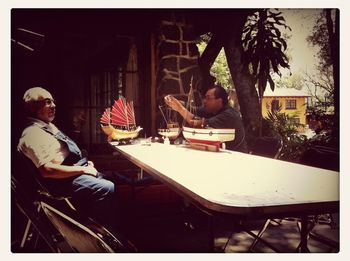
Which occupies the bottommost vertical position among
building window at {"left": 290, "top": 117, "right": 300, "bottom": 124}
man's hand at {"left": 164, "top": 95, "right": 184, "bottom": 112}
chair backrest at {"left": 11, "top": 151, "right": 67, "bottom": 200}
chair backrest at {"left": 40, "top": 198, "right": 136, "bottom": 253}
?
chair backrest at {"left": 40, "top": 198, "right": 136, "bottom": 253}

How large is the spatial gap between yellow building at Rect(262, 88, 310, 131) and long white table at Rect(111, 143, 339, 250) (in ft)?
3.37

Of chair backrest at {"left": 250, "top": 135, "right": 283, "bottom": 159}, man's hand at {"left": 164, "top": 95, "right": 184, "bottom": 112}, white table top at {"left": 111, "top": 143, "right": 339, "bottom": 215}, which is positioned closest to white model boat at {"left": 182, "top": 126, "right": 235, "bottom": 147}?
white table top at {"left": 111, "top": 143, "right": 339, "bottom": 215}

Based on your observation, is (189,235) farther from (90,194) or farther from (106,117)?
(106,117)

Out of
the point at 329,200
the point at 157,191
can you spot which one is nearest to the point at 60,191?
the point at 157,191

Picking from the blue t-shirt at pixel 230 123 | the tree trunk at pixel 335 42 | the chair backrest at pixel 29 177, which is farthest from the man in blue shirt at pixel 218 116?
the chair backrest at pixel 29 177

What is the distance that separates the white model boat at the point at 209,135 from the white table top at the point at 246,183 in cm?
26

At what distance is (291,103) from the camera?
11.7 feet

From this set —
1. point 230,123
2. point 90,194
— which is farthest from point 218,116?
→ point 90,194

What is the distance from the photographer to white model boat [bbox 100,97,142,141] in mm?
3703

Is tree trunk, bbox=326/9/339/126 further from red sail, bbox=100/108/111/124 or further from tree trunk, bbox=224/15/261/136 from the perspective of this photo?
red sail, bbox=100/108/111/124

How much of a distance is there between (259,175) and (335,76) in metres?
1.63

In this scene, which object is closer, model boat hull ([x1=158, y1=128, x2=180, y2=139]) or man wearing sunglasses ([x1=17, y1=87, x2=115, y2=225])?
man wearing sunglasses ([x1=17, y1=87, x2=115, y2=225])

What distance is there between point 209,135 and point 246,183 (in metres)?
1.27

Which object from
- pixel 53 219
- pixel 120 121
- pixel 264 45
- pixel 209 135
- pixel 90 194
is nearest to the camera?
pixel 53 219
